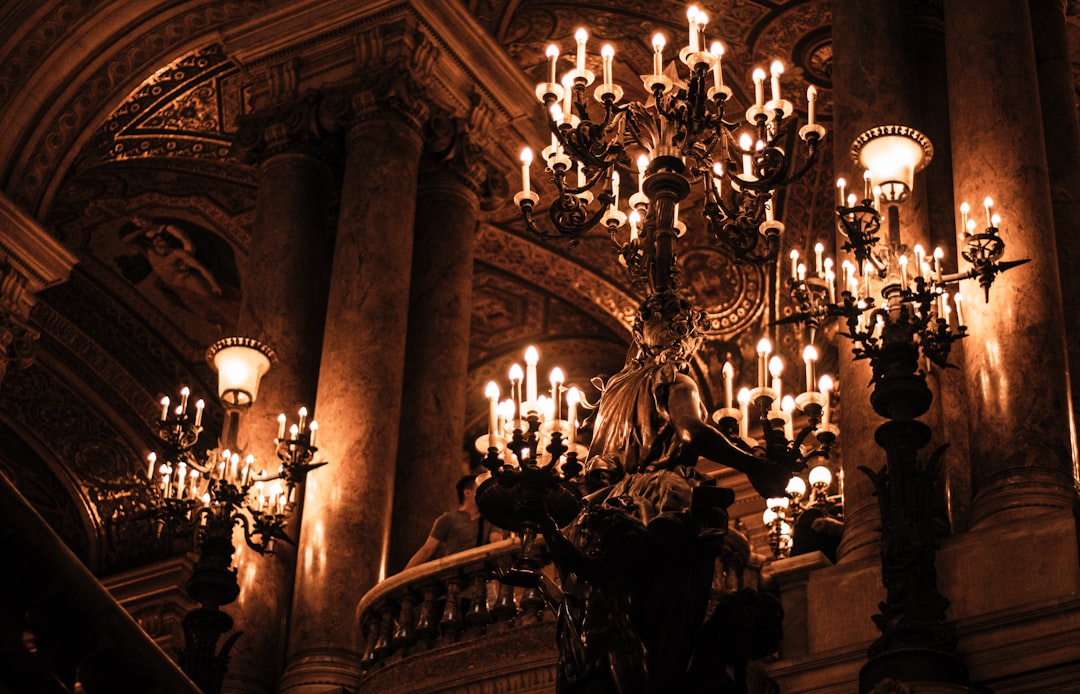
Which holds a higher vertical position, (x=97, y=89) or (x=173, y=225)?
(x=173, y=225)

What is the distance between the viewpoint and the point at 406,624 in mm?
8547

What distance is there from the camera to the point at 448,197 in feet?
39.9

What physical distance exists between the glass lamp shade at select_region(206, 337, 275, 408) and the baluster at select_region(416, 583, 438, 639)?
70.5 inches

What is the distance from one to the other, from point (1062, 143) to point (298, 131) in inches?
189

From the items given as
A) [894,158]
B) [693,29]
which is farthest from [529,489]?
[693,29]

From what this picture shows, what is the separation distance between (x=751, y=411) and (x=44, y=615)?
40.7ft

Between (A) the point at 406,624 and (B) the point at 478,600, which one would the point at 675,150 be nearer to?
(B) the point at 478,600

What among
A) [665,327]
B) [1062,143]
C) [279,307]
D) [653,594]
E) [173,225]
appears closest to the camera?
[653,594]

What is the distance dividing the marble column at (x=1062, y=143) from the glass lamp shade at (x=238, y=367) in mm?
4253

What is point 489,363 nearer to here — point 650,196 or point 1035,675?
point 650,196

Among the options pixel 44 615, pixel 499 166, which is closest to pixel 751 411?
pixel 499 166

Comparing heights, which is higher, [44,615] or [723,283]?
[723,283]

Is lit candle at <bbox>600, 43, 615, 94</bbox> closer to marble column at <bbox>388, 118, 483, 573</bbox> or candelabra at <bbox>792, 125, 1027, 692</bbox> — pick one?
candelabra at <bbox>792, 125, 1027, 692</bbox>

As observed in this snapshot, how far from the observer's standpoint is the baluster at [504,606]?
8.27 metres
